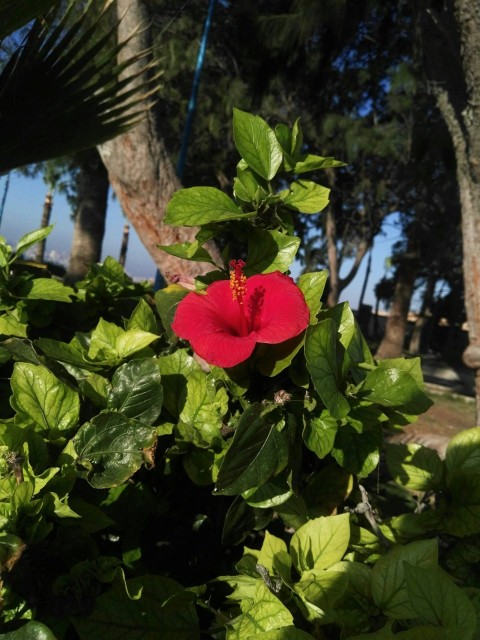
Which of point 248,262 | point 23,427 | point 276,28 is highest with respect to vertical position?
Answer: point 276,28

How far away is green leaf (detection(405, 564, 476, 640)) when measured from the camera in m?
0.61

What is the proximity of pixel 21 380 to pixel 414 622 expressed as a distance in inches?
26.4

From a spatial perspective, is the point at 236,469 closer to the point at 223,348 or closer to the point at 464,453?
the point at 223,348

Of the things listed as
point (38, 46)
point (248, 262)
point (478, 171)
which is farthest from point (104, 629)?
point (478, 171)

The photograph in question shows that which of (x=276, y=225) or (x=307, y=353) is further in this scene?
(x=276, y=225)

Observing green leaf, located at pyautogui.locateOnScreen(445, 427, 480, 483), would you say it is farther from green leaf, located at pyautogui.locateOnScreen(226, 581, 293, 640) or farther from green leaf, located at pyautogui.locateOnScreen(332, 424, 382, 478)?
green leaf, located at pyautogui.locateOnScreen(226, 581, 293, 640)

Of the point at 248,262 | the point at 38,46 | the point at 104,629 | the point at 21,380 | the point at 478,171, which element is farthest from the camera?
the point at 478,171

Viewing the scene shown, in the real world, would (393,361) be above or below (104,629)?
above

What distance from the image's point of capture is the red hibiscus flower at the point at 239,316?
27.9 inches

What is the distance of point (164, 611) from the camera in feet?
2.32

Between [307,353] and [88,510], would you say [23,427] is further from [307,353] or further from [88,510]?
[307,353]

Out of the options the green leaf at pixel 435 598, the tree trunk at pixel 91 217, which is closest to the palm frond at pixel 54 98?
the green leaf at pixel 435 598

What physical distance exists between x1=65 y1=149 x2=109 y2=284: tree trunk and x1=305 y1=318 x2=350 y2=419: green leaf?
8959mm

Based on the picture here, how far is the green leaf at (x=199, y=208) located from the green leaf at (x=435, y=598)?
56 centimetres
